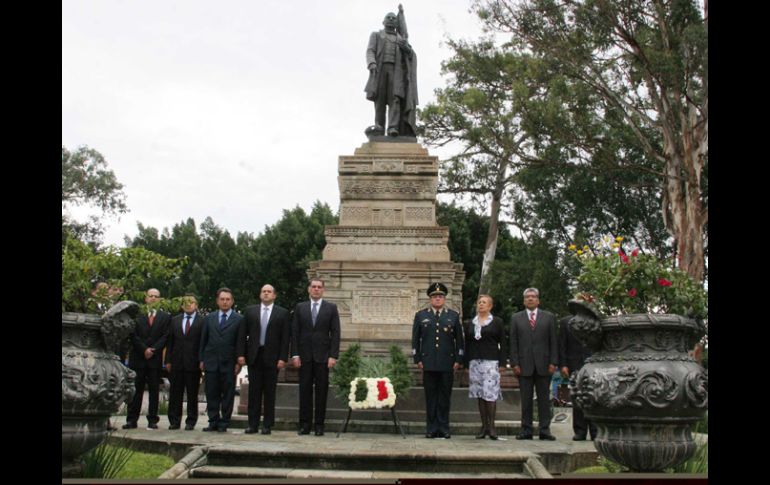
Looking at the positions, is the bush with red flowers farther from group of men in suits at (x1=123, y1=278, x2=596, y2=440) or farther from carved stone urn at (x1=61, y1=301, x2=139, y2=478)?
group of men in suits at (x1=123, y1=278, x2=596, y2=440)

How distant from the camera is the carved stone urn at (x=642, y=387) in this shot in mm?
6457

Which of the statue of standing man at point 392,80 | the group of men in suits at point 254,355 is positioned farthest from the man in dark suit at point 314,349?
the statue of standing man at point 392,80

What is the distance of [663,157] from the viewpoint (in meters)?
24.9

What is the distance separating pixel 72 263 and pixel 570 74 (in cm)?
2043

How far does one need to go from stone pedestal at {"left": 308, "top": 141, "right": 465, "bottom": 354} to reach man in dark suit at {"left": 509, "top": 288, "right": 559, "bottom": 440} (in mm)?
2508

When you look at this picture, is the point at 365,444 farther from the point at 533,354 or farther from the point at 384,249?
the point at 384,249

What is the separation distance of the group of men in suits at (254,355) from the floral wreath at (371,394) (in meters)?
0.44

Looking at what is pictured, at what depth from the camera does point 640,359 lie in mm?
6598

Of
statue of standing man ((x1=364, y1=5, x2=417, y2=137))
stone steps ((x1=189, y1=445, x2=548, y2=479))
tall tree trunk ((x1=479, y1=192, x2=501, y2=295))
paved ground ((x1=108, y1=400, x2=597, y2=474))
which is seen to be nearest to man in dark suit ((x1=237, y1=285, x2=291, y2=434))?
paved ground ((x1=108, y1=400, x2=597, y2=474))

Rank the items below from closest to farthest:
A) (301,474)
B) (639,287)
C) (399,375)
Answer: (639,287), (301,474), (399,375)

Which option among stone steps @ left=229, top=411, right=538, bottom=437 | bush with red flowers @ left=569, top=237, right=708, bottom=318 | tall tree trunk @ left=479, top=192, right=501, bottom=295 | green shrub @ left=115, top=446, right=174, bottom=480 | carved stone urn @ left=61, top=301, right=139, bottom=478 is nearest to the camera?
carved stone urn @ left=61, top=301, right=139, bottom=478

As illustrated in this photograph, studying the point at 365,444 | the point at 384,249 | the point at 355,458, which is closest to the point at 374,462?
the point at 355,458

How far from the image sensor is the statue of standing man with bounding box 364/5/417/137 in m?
15.5

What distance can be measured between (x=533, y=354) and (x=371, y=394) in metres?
2.20
